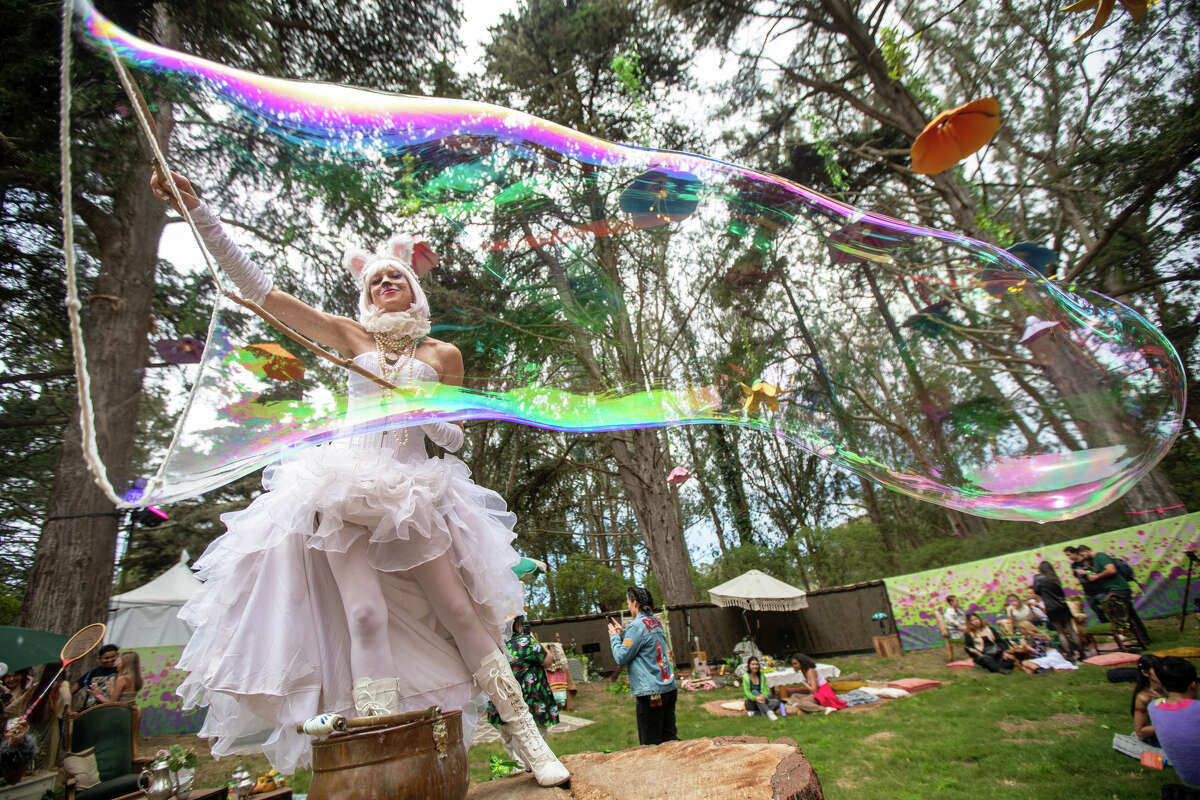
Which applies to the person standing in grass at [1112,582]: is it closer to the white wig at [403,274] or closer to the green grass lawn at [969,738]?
the green grass lawn at [969,738]

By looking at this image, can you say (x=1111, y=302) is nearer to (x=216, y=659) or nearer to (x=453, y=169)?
(x=453, y=169)

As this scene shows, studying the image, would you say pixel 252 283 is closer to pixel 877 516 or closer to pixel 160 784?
pixel 160 784

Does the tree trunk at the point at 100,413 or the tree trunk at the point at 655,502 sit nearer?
the tree trunk at the point at 100,413

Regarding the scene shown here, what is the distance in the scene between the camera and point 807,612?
1401cm

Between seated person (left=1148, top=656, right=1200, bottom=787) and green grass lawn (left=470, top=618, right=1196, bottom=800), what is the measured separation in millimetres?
547

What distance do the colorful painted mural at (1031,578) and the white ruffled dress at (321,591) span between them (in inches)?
453

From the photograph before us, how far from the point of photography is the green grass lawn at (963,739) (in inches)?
174

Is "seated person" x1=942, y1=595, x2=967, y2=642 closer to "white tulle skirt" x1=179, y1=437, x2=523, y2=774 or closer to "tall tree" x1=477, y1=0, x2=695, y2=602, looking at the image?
"tall tree" x1=477, y1=0, x2=695, y2=602

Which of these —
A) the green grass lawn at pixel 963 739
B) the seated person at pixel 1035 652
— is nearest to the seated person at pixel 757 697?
the green grass lawn at pixel 963 739

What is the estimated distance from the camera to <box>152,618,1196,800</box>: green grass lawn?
14.5 ft

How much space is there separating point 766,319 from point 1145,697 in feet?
13.4

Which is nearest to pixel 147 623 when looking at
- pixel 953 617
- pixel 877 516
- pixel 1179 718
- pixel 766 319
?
pixel 766 319

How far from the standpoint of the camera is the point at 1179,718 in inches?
140

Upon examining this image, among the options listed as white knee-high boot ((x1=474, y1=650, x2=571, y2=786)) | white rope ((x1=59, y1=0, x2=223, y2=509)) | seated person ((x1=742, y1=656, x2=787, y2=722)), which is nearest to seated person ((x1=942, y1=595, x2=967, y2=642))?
seated person ((x1=742, y1=656, x2=787, y2=722))
